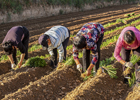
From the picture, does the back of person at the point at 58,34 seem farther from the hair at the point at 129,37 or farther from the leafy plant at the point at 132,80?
the leafy plant at the point at 132,80

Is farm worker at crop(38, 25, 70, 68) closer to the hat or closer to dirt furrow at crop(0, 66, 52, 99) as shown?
the hat

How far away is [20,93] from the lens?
3.32 metres

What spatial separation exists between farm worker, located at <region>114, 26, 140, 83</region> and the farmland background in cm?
1146

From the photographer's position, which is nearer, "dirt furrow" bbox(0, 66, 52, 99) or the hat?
the hat

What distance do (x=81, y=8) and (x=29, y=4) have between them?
7.75m

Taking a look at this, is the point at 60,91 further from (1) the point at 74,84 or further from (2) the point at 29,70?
(2) the point at 29,70

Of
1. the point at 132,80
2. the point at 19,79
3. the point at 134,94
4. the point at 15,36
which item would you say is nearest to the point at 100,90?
the point at 134,94

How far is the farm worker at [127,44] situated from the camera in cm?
302

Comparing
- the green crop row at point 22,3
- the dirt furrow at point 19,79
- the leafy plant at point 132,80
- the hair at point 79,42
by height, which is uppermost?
the green crop row at point 22,3

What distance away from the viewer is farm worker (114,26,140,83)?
3023 mm

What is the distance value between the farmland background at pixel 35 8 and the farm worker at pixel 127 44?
11.5m

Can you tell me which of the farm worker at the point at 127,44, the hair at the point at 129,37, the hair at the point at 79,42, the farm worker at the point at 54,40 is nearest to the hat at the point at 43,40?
the farm worker at the point at 54,40

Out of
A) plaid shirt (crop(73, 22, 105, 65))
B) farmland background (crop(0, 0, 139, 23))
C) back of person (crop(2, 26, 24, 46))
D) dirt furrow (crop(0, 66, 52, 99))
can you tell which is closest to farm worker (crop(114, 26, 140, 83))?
plaid shirt (crop(73, 22, 105, 65))

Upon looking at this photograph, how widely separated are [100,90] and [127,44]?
984 millimetres
